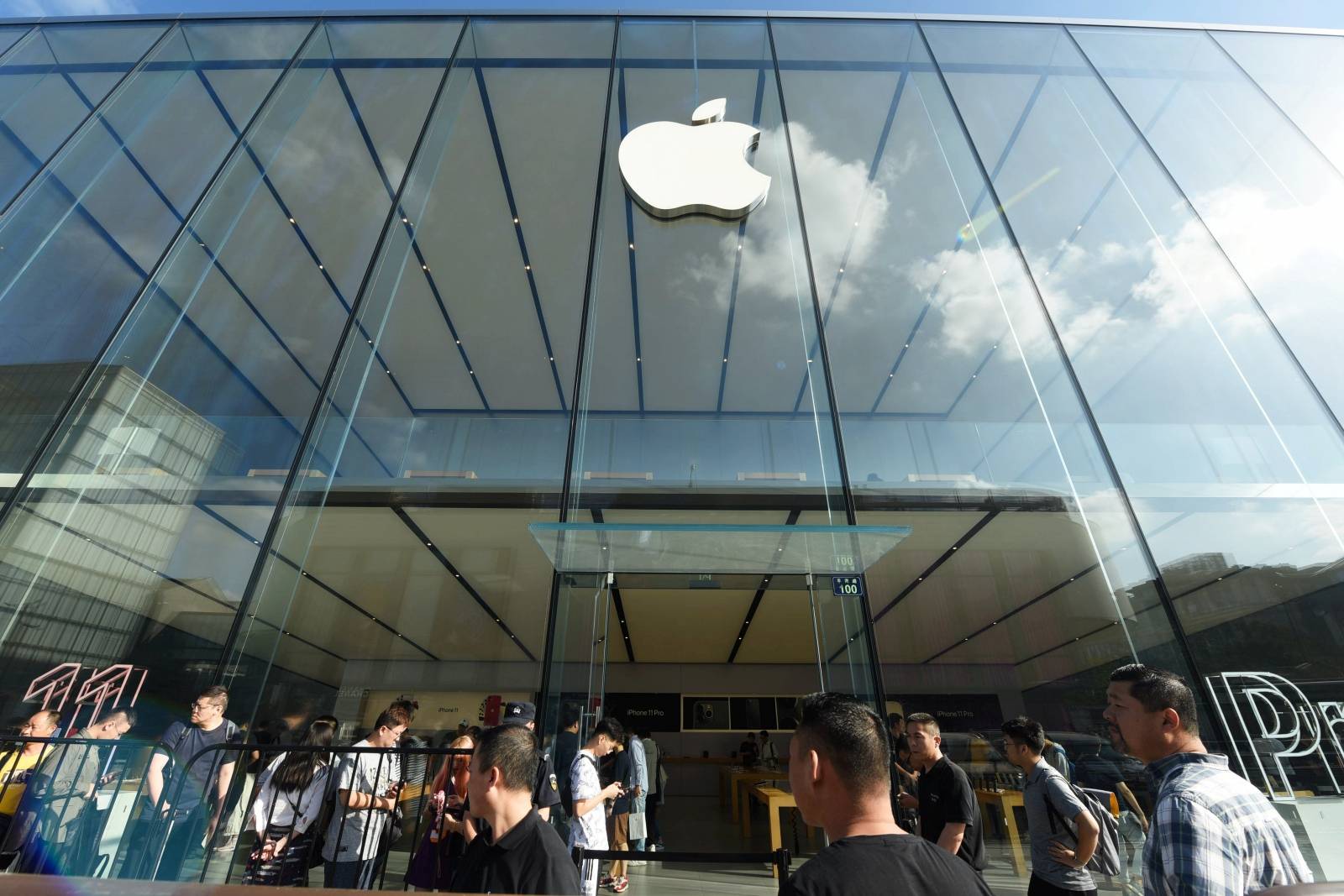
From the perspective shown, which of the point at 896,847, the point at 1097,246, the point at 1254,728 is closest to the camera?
the point at 896,847

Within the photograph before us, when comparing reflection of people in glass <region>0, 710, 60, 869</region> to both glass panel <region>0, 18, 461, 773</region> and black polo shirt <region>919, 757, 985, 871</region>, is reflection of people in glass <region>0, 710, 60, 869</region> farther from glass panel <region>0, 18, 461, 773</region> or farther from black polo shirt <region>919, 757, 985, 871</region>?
black polo shirt <region>919, 757, 985, 871</region>

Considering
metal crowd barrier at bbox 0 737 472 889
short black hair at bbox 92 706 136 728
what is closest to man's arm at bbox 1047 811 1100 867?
metal crowd barrier at bbox 0 737 472 889

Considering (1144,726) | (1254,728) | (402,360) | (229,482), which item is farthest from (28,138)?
(1254,728)

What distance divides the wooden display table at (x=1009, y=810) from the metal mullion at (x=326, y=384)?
508 cm

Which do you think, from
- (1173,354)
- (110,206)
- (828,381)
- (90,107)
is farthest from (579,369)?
(90,107)

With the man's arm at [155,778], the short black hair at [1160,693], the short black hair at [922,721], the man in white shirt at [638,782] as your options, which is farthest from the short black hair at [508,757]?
the man in white shirt at [638,782]

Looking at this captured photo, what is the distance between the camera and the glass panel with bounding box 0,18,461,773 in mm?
4203

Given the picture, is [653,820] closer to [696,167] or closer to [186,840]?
[186,840]

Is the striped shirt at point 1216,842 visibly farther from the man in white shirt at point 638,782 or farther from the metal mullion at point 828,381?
the man in white shirt at point 638,782

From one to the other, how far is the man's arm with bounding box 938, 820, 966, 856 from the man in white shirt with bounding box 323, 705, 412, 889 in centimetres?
290

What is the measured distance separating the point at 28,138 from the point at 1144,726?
10780 mm

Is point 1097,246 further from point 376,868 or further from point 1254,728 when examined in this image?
point 376,868

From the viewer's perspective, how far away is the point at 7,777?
3512mm

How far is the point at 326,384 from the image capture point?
17.8ft
